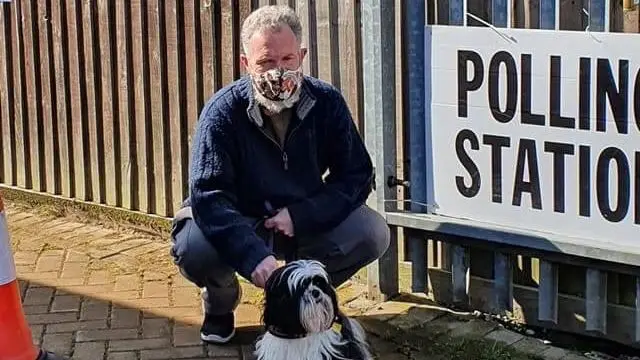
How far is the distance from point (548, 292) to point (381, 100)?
116 centimetres

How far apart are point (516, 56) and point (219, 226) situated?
4.63 feet

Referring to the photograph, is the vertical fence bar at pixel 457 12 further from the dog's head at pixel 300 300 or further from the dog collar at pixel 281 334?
the dog collar at pixel 281 334

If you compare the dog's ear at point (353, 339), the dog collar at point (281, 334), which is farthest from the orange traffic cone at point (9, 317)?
the dog's ear at point (353, 339)

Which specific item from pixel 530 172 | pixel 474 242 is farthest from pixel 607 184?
pixel 474 242

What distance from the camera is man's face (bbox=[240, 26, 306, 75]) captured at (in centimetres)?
427

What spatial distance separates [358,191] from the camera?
15.4 ft

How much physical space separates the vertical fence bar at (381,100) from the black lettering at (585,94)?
1023mm

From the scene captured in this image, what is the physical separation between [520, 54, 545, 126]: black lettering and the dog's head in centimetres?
137

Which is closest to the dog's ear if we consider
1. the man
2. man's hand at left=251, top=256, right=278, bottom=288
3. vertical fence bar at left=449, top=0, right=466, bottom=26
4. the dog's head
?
the dog's head

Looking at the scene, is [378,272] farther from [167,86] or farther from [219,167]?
[167,86]

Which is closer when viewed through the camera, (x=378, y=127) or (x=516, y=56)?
(x=516, y=56)

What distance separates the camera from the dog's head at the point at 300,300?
3.61 m

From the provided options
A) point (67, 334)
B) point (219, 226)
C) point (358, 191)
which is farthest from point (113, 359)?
point (358, 191)

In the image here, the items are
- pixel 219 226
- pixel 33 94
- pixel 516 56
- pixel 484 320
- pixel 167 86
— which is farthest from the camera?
pixel 33 94
